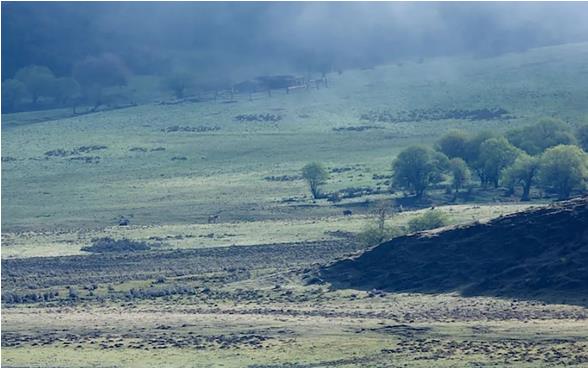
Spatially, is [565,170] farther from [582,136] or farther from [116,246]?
[116,246]

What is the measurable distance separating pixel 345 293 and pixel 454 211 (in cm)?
2816

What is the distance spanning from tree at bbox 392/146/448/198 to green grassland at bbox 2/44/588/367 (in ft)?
5.45

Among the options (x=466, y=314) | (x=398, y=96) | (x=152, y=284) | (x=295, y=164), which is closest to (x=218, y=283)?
(x=152, y=284)

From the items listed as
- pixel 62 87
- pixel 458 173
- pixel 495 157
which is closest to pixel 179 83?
pixel 62 87

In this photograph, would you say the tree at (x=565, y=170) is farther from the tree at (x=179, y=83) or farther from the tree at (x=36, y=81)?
the tree at (x=36, y=81)

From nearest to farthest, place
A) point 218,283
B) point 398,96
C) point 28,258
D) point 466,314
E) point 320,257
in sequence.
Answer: point 466,314
point 218,283
point 320,257
point 28,258
point 398,96

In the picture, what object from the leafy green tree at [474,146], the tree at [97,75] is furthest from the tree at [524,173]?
the tree at [97,75]

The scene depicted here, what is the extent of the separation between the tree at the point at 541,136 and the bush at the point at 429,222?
111ft

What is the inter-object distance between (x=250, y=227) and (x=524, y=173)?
19010 mm

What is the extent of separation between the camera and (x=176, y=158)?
14275 cm

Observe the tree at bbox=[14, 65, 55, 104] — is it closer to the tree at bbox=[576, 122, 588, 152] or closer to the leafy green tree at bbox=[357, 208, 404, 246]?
the tree at bbox=[576, 122, 588, 152]

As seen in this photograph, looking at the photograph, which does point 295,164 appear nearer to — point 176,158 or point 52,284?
point 176,158

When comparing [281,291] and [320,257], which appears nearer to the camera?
[281,291]

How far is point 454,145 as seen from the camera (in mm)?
123750
